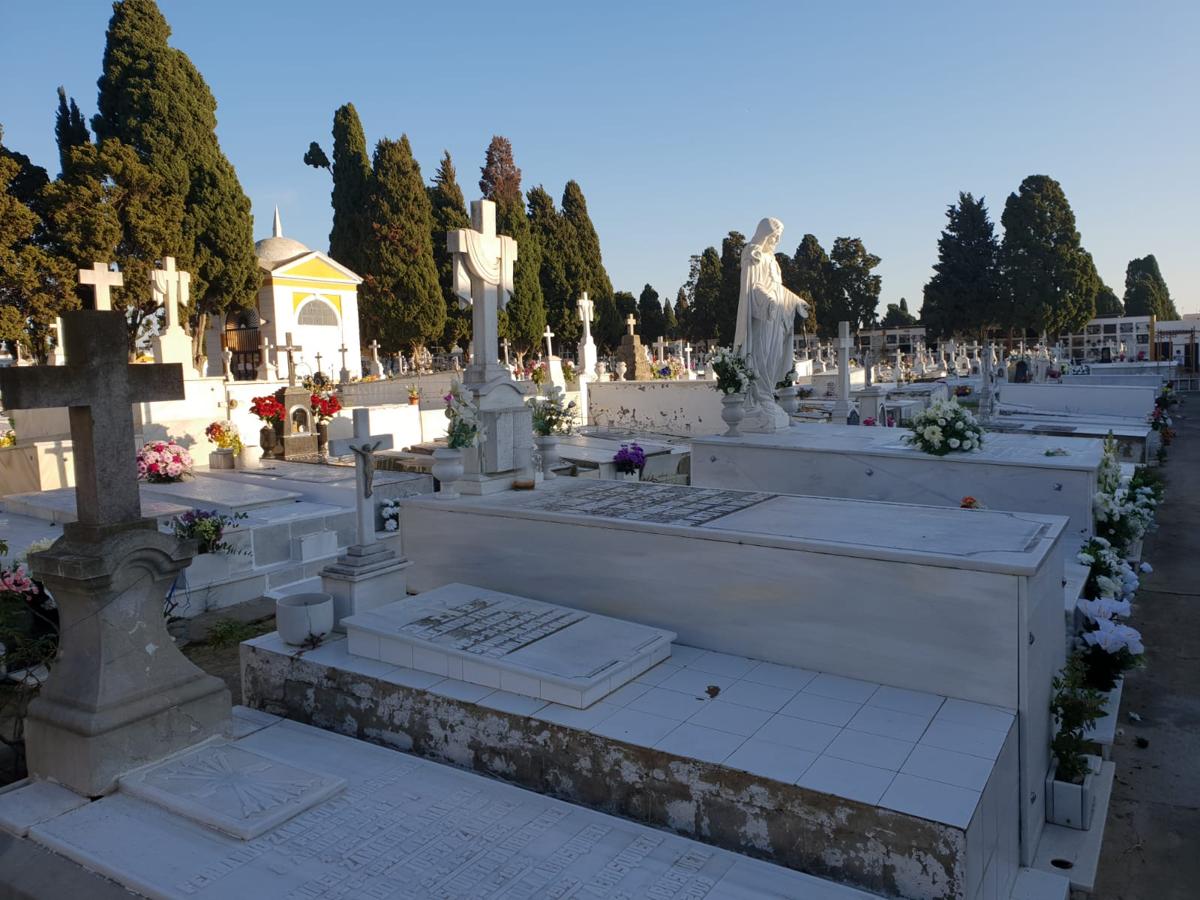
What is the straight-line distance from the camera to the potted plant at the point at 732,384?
10.3 m

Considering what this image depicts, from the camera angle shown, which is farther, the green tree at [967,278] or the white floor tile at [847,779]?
the green tree at [967,278]

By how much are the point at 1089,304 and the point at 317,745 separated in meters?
48.4

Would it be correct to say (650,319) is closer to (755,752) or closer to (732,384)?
(732,384)

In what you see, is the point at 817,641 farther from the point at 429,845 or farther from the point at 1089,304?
the point at 1089,304

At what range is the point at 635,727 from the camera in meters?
3.59

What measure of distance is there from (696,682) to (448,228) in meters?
36.5

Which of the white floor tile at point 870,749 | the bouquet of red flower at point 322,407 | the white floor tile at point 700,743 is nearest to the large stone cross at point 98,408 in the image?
the white floor tile at point 700,743

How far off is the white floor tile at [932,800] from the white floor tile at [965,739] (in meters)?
0.38

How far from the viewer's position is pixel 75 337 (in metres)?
3.78

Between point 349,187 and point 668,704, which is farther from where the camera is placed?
point 349,187

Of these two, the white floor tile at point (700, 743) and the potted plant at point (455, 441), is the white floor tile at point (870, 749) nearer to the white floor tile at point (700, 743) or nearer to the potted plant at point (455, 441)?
the white floor tile at point (700, 743)

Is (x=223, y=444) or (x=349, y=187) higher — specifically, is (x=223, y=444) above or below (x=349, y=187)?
below

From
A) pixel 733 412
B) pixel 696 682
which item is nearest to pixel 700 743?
pixel 696 682

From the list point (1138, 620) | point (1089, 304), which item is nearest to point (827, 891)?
point (1138, 620)
